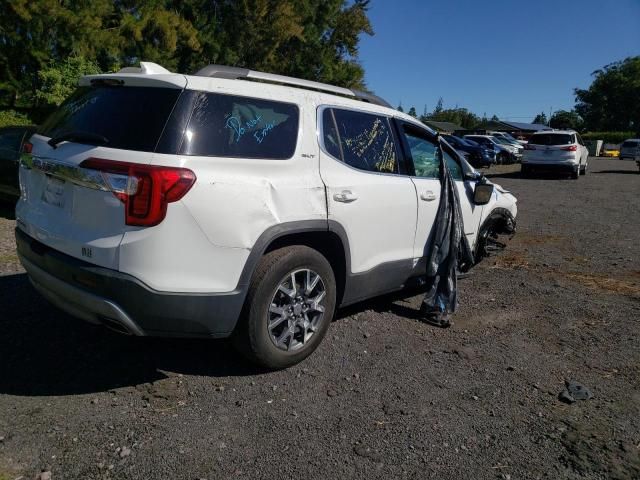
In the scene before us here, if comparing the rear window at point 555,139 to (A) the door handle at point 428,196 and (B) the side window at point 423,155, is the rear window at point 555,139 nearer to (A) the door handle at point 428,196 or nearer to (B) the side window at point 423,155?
(B) the side window at point 423,155

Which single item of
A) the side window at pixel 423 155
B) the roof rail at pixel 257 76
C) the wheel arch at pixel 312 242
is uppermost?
the roof rail at pixel 257 76

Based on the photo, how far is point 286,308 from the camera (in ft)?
11.5

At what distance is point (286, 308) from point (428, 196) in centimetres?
177

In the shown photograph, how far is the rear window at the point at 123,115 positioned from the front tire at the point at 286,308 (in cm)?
101

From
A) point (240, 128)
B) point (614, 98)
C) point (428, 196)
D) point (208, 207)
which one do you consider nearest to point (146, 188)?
point (208, 207)

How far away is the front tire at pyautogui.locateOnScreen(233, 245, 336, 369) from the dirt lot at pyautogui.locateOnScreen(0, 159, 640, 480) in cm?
19

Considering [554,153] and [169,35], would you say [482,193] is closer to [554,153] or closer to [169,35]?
[554,153]

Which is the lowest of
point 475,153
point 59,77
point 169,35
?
point 475,153

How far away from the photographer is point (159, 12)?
21812mm

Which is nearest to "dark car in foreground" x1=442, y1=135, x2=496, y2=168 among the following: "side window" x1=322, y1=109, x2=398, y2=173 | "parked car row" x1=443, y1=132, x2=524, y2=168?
"parked car row" x1=443, y1=132, x2=524, y2=168

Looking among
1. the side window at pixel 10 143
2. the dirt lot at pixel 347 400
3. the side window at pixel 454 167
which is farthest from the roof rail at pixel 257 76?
the side window at pixel 10 143

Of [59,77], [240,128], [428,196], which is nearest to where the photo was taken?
[240,128]

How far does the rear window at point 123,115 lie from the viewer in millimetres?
2971

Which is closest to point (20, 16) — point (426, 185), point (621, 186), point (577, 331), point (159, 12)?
point (159, 12)
